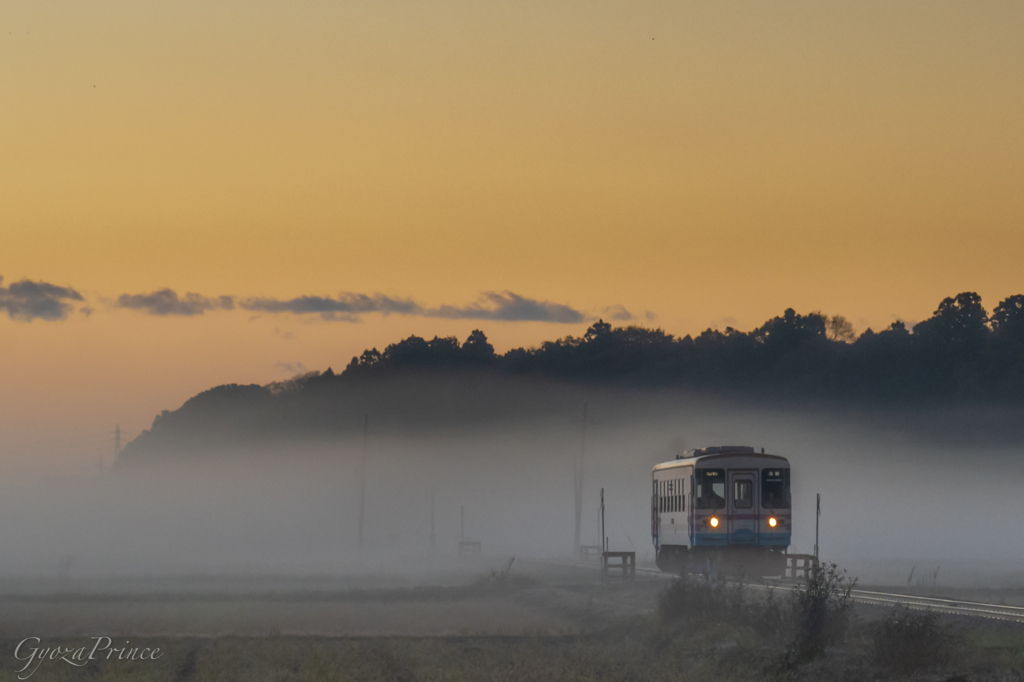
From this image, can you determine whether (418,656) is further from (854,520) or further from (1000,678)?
(854,520)

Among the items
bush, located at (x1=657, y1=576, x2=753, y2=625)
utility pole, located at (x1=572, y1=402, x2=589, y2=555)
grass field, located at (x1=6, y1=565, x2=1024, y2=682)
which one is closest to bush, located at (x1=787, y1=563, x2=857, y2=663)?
grass field, located at (x1=6, y1=565, x2=1024, y2=682)

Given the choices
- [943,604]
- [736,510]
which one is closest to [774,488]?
[736,510]

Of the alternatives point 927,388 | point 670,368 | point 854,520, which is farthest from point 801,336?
point 854,520

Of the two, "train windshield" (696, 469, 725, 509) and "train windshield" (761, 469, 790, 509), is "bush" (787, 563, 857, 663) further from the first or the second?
"train windshield" (761, 469, 790, 509)

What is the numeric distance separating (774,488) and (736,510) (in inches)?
59.6

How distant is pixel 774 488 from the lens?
41375 millimetres

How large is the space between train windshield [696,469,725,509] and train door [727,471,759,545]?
269 mm

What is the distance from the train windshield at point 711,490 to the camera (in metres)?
40.8

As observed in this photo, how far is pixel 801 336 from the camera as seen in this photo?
160000 mm

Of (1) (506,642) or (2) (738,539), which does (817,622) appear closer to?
(1) (506,642)

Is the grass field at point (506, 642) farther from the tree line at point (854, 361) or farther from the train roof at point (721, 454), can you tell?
the tree line at point (854, 361)

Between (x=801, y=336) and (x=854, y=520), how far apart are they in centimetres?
3935

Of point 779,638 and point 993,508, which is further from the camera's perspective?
point 993,508

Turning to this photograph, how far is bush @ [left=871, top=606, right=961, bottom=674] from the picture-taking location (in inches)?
858
